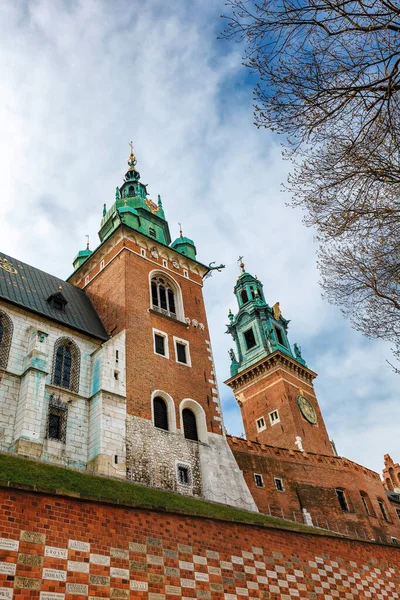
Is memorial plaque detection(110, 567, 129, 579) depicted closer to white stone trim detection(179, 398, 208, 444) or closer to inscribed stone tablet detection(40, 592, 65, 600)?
inscribed stone tablet detection(40, 592, 65, 600)

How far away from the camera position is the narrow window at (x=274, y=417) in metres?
40.6

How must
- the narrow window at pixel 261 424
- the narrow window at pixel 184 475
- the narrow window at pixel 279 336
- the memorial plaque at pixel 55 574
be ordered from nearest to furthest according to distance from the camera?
the memorial plaque at pixel 55 574, the narrow window at pixel 184 475, the narrow window at pixel 261 424, the narrow window at pixel 279 336

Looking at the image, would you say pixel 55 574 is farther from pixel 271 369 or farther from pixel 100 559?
pixel 271 369

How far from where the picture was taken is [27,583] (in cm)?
815

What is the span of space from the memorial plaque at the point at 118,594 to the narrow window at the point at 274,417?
32.4m

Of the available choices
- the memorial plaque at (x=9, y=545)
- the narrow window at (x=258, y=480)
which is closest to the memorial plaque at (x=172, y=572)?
the memorial plaque at (x=9, y=545)

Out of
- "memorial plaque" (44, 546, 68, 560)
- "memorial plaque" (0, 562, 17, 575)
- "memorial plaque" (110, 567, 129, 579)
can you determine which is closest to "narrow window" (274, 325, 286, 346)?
"memorial plaque" (110, 567, 129, 579)

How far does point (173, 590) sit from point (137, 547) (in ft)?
3.56

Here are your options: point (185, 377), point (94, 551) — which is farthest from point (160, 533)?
point (185, 377)

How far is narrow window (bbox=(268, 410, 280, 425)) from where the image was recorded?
40562 mm

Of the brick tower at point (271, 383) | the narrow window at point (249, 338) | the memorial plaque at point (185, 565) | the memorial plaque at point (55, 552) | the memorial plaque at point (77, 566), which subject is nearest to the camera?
the memorial plaque at point (55, 552)

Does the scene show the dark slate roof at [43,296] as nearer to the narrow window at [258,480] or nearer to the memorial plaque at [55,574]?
the narrow window at [258,480]

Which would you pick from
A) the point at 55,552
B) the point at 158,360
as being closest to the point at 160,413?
the point at 158,360

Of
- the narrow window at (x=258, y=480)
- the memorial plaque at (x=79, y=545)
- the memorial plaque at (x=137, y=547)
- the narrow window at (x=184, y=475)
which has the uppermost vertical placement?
the narrow window at (x=258, y=480)
